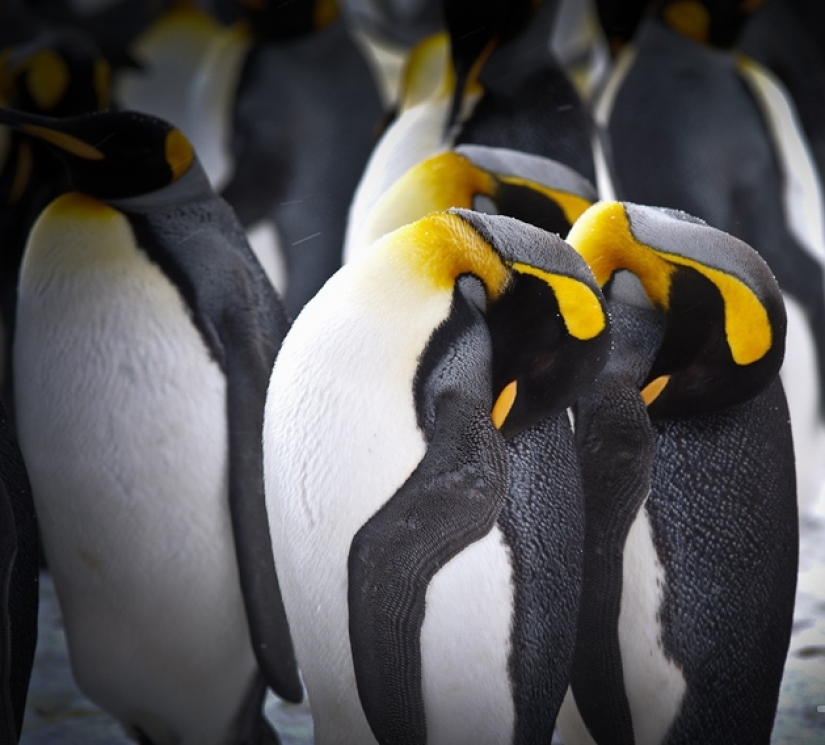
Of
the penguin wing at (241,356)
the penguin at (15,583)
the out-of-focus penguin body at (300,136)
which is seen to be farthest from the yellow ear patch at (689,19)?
the penguin at (15,583)

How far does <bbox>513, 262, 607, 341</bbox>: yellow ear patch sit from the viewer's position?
1.46 meters

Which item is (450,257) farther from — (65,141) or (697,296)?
(65,141)

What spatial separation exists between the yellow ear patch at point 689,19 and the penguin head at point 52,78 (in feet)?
4.25

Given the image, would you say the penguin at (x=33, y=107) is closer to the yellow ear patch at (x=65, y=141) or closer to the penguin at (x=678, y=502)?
the yellow ear patch at (x=65, y=141)

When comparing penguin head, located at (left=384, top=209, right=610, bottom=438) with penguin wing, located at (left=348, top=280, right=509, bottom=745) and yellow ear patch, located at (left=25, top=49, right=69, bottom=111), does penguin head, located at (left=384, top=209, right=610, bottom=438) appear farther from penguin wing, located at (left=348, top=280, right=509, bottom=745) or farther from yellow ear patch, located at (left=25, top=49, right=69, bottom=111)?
yellow ear patch, located at (left=25, top=49, right=69, bottom=111)

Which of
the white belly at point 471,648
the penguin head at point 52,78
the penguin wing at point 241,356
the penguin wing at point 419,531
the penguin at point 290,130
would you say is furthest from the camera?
the penguin at point 290,130

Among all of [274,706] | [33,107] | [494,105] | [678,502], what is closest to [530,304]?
[678,502]

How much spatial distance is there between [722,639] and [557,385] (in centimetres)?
45

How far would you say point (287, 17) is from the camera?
313 centimetres

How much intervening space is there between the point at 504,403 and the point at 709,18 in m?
1.70

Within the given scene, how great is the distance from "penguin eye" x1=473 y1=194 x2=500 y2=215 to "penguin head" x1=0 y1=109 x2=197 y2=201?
0.42 metres

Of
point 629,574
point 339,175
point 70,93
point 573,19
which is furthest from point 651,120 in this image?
point 573,19

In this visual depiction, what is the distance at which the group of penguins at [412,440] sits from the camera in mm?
1460

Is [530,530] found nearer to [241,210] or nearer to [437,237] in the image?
[437,237]
